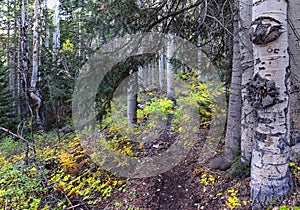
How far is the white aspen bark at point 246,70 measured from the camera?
246 cm

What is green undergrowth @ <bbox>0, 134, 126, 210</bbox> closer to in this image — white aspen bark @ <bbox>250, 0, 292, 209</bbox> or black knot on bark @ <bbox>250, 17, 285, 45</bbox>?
white aspen bark @ <bbox>250, 0, 292, 209</bbox>

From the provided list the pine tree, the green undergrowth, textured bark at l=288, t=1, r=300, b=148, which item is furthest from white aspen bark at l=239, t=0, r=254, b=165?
the pine tree

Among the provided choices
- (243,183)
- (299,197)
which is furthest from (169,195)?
(299,197)

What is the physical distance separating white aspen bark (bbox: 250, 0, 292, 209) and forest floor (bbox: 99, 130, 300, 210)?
198mm

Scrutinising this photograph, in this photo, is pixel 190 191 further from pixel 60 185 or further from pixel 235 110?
pixel 60 185

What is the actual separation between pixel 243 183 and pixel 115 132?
310 centimetres

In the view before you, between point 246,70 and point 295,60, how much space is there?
505 millimetres

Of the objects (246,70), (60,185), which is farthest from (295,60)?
(60,185)

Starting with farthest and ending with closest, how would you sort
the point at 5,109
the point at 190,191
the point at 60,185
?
the point at 5,109, the point at 60,185, the point at 190,191

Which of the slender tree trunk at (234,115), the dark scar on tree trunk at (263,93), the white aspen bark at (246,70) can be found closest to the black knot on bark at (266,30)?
the dark scar on tree trunk at (263,93)

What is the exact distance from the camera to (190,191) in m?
2.82

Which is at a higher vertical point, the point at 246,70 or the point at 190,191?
the point at 246,70

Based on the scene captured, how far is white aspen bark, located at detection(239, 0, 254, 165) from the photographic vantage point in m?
2.46

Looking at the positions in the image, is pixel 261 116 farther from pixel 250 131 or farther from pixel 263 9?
pixel 263 9
